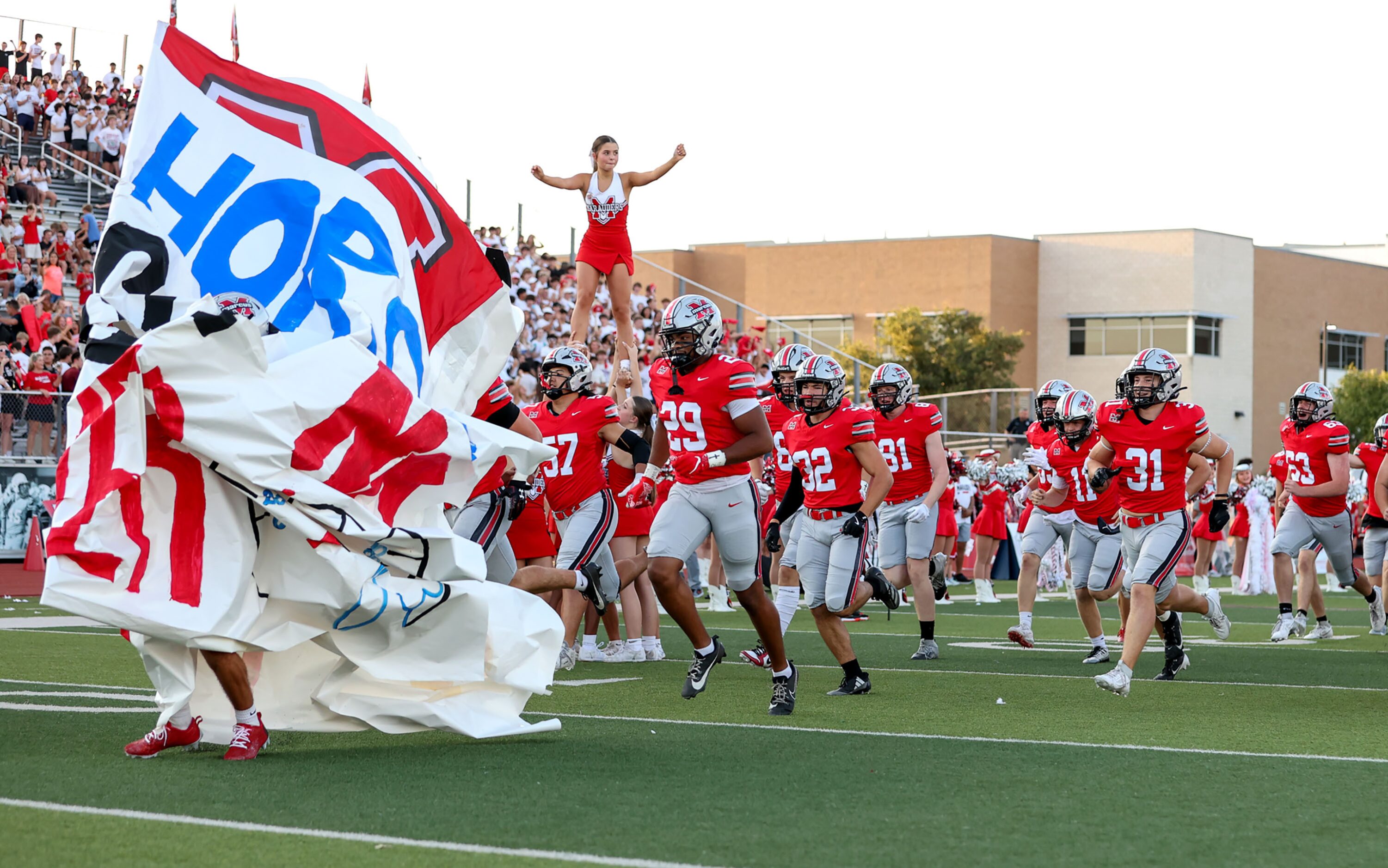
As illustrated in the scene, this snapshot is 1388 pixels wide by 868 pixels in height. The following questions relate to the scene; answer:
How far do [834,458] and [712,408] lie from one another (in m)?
0.94

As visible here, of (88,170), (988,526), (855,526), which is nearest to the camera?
(855,526)

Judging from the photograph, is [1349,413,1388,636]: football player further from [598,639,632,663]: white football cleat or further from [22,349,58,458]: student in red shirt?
[22,349,58,458]: student in red shirt

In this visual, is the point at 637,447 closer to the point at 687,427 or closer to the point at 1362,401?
the point at 687,427

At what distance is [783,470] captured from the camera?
13.9 metres

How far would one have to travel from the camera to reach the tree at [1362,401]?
56781mm

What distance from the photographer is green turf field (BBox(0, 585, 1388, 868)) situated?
4719 millimetres

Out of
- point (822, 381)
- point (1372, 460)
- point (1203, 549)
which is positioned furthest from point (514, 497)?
point (1203, 549)

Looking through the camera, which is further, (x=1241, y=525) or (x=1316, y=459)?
(x=1241, y=525)

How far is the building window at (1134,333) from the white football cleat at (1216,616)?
47.0 meters

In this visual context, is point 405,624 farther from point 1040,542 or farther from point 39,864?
point 1040,542

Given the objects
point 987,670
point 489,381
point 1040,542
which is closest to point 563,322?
point 1040,542

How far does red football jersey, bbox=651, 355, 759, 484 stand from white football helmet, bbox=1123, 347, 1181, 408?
8.20ft

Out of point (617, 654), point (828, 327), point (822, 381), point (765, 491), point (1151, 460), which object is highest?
point (828, 327)

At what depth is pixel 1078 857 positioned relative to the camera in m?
4.63
